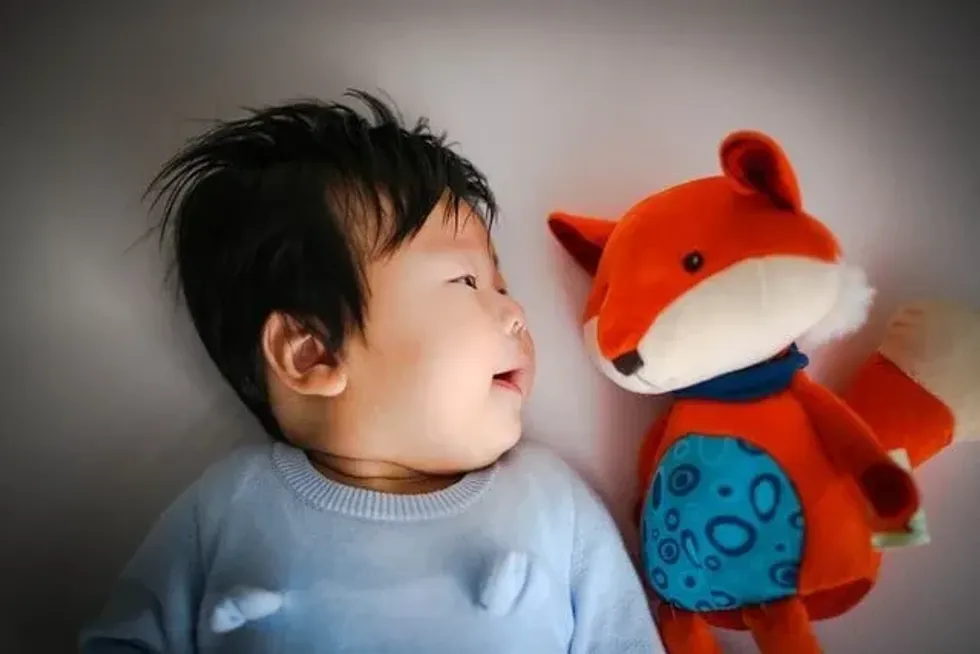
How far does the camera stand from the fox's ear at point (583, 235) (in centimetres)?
91

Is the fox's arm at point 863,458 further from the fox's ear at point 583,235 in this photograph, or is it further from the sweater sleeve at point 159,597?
the sweater sleeve at point 159,597

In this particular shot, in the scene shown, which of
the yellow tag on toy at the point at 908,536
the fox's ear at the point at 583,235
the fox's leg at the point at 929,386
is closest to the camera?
the yellow tag on toy at the point at 908,536

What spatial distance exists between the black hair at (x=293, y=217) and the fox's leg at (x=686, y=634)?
0.40 meters

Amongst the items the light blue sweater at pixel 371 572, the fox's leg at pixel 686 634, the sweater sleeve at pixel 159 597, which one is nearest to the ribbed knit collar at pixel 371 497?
the light blue sweater at pixel 371 572

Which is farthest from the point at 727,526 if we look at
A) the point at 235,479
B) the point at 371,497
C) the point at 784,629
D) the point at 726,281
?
the point at 235,479

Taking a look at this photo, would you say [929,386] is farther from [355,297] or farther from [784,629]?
[355,297]

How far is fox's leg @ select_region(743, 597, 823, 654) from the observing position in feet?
2.56

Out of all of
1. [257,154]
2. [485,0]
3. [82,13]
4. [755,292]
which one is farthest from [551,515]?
[82,13]

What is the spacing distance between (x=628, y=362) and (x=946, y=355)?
0.93ft

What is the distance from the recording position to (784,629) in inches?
30.9

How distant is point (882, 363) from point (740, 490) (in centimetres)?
20

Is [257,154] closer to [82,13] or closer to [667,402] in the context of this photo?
[82,13]

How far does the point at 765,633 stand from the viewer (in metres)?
0.80

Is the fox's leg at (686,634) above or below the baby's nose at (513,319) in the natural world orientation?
below
